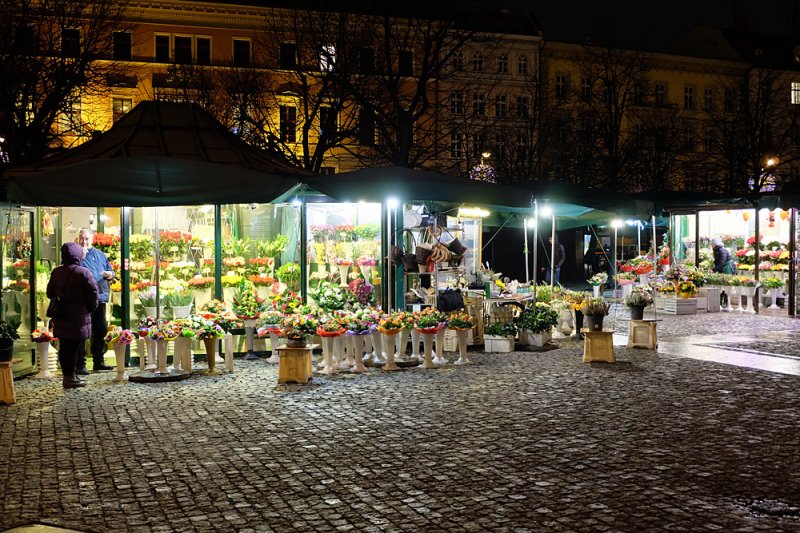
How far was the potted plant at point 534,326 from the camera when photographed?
15117mm

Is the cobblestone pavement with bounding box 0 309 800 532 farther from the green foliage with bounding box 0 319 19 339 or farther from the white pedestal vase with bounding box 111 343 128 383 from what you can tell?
the green foliage with bounding box 0 319 19 339

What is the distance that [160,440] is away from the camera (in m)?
8.11

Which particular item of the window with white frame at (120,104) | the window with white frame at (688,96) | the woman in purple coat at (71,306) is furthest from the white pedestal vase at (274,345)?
the window with white frame at (688,96)

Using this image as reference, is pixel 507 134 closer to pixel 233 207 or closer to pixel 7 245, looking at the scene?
pixel 233 207

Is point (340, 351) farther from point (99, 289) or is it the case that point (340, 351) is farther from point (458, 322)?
point (99, 289)

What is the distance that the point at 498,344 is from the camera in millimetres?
14609

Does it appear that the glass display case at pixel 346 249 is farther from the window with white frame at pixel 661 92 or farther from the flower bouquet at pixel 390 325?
the window with white frame at pixel 661 92

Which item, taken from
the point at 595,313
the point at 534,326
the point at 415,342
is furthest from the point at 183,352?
the point at 595,313

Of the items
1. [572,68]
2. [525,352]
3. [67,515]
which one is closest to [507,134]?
[572,68]

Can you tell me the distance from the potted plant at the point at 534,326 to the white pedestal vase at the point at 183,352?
18.7 feet

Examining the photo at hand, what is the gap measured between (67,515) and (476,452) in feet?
10.9

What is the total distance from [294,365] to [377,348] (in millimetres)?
2003

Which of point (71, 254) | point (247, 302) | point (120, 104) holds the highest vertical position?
point (120, 104)

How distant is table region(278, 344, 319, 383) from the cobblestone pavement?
0.19m
